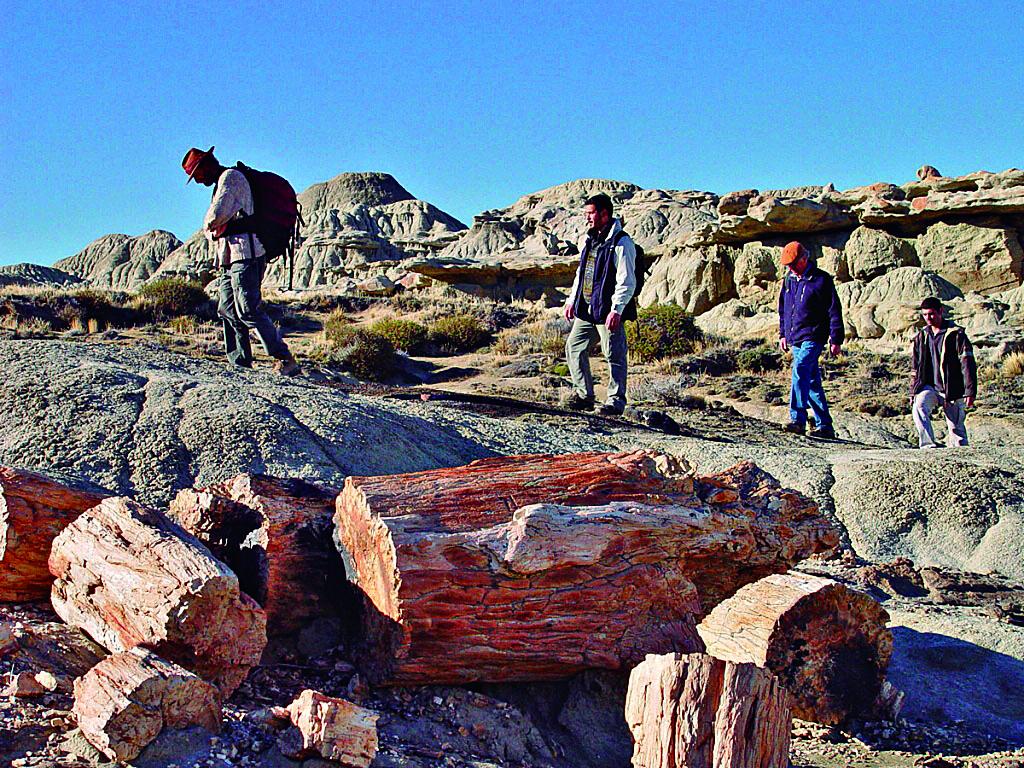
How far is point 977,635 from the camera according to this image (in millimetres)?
4910

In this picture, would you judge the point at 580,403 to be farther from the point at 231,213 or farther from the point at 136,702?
the point at 136,702

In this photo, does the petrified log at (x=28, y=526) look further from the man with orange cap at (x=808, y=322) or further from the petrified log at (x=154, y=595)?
the man with orange cap at (x=808, y=322)

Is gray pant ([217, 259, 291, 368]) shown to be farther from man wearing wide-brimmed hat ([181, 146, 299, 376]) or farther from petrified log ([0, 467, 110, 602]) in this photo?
petrified log ([0, 467, 110, 602])

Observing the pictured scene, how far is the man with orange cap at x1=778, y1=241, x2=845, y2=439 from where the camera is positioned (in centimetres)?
871

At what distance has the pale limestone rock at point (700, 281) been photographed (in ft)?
83.7

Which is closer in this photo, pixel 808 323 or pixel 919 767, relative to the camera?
pixel 919 767

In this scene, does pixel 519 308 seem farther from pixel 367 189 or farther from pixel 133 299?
pixel 367 189

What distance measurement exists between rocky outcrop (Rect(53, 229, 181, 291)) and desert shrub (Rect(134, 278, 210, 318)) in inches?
2151

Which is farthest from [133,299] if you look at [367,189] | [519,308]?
[367,189]

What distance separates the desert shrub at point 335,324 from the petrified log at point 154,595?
13126mm


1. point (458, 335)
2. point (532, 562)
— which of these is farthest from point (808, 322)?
point (458, 335)

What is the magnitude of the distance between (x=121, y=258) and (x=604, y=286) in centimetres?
7764

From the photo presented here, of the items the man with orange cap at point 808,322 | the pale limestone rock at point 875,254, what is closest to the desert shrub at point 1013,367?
the pale limestone rock at point 875,254

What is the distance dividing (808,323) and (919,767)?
18.7 ft
